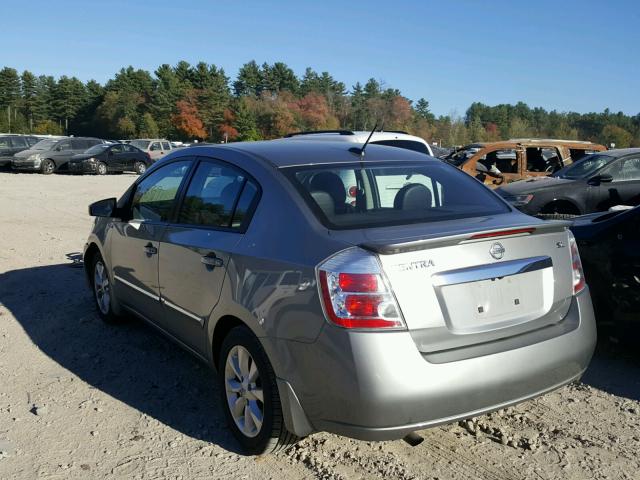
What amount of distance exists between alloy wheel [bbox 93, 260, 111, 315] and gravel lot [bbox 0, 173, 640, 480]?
20 centimetres

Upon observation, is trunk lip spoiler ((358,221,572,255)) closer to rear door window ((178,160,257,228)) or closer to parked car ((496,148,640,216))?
rear door window ((178,160,257,228))

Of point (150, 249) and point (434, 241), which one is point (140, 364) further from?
point (434, 241)

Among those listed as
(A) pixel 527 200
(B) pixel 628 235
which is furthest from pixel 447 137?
(B) pixel 628 235

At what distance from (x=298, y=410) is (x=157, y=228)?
77.9 inches

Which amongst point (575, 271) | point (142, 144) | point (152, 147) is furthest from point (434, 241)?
point (142, 144)

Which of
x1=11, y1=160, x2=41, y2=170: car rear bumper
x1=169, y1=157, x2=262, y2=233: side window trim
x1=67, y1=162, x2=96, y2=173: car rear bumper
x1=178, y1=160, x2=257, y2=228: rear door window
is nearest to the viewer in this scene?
x1=169, y1=157, x2=262, y2=233: side window trim

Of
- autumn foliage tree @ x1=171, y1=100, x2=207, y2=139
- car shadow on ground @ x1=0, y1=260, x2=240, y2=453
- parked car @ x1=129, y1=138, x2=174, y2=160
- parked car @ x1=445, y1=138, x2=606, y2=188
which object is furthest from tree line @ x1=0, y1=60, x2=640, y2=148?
car shadow on ground @ x1=0, y1=260, x2=240, y2=453

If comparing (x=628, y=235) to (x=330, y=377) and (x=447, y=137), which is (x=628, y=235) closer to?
(x=330, y=377)

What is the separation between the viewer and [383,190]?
3658 millimetres

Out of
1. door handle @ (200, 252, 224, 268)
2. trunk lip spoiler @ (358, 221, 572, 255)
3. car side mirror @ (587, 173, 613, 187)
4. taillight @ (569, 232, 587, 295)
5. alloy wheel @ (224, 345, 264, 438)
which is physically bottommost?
alloy wheel @ (224, 345, 264, 438)

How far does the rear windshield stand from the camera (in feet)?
10.7

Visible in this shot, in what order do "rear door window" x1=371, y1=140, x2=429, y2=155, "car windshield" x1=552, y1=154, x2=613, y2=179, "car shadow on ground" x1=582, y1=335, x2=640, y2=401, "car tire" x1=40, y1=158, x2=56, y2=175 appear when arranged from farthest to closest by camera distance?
"car tire" x1=40, y1=158, x2=56, y2=175 → "car windshield" x1=552, y1=154, x2=613, y2=179 → "rear door window" x1=371, y1=140, x2=429, y2=155 → "car shadow on ground" x1=582, y1=335, x2=640, y2=401

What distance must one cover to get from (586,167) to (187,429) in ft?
29.9

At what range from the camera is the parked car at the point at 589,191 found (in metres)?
10.1
